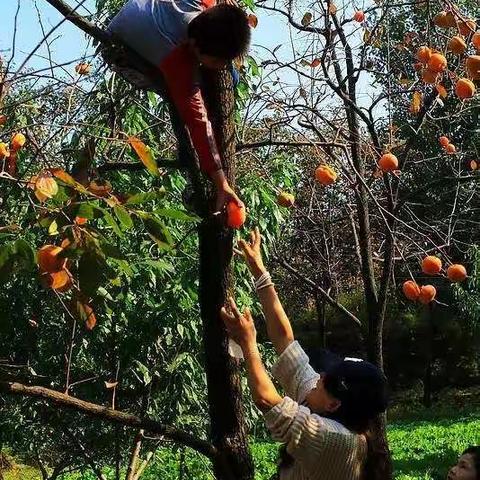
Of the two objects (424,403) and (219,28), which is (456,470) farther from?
(424,403)

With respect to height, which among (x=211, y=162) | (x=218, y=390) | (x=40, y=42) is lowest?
(x=218, y=390)

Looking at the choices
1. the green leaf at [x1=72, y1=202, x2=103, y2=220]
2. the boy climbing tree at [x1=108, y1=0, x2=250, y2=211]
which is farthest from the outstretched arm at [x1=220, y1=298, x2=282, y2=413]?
the green leaf at [x1=72, y1=202, x2=103, y2=220]

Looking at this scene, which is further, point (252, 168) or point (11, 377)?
point (252, 168)

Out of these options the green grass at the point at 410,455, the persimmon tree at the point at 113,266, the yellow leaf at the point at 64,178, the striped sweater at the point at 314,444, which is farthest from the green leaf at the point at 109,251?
the green grass at the point at 410,455

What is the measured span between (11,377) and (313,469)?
2.38ft

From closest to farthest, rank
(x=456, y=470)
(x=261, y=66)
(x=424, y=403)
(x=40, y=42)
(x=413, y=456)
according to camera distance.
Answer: (x=40, y=42)
(x=456, y=470)
(x=261, y=66)
(x=413, y=456)
(x=424, y=403)

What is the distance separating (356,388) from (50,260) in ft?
2.41

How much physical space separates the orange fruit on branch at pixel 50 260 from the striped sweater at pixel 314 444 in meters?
0.52

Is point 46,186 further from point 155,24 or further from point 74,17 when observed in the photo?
point 155,24

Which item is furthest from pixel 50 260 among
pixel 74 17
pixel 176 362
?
pixel 176 362

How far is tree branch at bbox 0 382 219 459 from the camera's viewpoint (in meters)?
1.66

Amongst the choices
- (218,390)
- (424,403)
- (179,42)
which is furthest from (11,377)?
(424,403)

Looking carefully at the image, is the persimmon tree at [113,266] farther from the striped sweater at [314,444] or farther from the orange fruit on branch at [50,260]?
the striped sweater at [314,444]

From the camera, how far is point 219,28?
1790 millimetres
